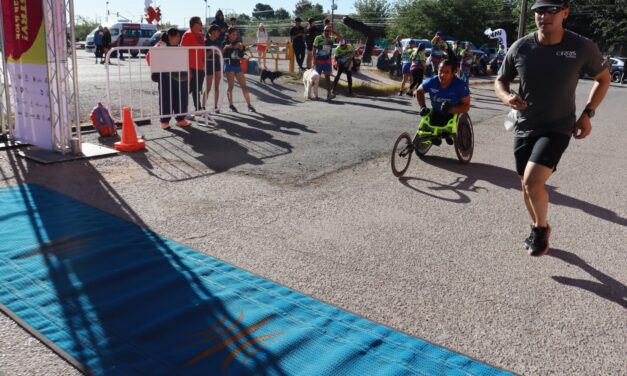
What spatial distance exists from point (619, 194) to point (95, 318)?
6342 millimetres

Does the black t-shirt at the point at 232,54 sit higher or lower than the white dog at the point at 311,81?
higher

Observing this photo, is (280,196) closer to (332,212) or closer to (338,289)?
A: (332,212)

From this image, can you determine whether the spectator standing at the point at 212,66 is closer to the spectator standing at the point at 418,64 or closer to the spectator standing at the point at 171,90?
the spectator standing at the point at 171,90

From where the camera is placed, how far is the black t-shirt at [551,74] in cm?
436

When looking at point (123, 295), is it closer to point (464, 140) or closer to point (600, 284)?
point (600, 284)

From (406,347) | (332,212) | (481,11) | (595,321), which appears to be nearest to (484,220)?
(332,212)

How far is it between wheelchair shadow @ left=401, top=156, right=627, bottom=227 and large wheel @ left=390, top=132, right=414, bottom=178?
0.52 ft

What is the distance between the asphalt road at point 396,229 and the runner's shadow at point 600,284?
0.02 metres

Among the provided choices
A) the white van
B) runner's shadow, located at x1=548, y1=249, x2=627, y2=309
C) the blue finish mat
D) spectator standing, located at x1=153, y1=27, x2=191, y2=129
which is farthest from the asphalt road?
the white van

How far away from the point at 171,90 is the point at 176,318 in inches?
274

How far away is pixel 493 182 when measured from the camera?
23.8 feet

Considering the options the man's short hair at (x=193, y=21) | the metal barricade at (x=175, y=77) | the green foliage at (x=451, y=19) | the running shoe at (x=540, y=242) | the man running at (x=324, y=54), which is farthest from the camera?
the green foliage at (x=451, y=19)

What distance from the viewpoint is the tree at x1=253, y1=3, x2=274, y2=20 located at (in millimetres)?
141488

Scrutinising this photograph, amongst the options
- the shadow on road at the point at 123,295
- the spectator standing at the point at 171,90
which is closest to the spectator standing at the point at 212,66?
the spectator standing at the point at 171,90
